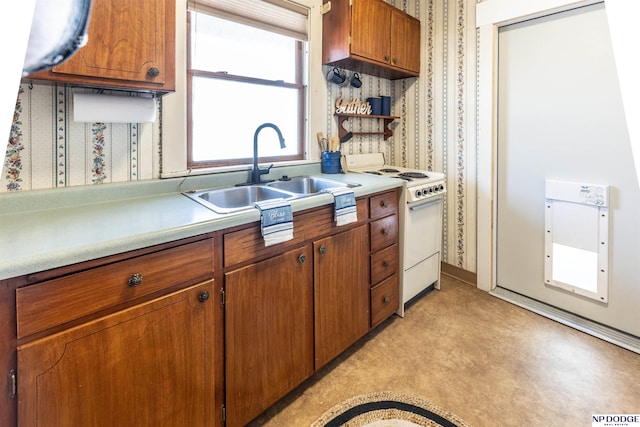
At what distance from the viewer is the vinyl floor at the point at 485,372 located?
151 cm

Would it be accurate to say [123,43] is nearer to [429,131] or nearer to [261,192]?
[261,192]

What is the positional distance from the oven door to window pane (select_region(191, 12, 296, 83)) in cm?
126

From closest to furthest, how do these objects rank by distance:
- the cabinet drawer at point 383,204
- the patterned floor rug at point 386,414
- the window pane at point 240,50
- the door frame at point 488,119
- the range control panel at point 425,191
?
the patterned floor rug at point 386,414 → the window pane at point 240,50 → the cabinet drawer at point 383,204 → the range control panel at point 425,191 → the door frame at point 488,119

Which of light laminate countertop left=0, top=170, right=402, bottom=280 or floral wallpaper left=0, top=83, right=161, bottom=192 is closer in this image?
light laminate countertop left=0, top=170, right=402, bottom=280

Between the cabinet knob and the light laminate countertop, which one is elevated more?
the light laminate countertop

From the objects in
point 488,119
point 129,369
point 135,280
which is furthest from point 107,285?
point 488,119

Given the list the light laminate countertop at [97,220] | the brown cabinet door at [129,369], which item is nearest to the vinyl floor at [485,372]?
the brown cabinet door at [129,369]

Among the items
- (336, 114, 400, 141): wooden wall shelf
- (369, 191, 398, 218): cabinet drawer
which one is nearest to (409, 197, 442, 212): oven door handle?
(369, 191, 398, 218): cabinet drawer

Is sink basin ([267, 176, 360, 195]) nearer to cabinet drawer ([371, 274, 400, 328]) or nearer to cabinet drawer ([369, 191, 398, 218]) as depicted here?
cabinet drawer ([369, 191, 398, 218])

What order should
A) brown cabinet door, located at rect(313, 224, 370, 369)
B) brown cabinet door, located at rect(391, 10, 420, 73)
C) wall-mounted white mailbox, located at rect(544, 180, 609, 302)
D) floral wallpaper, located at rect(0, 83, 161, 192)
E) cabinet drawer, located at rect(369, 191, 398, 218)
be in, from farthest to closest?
brown cabinet door, located at rect(391, 10, 420, 73), wall-mounted white mailbox, located at rect(544, 180, 609, 302), cabinet drawer, located at rect(369, 191, 398, 218), brown cabinet door, located at rect(313, 224, 370, 369), floral wallpaper, located at rect(0, 83, 161, 192)

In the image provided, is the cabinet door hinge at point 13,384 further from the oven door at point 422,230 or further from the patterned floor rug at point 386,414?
the oven door at point 422,230

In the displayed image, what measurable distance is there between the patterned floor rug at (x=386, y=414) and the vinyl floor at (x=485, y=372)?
0.04 metres

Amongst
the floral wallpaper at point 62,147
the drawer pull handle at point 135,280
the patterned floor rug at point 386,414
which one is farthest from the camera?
the patterned floor rug at point 386,414

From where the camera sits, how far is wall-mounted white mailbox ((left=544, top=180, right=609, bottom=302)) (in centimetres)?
206
